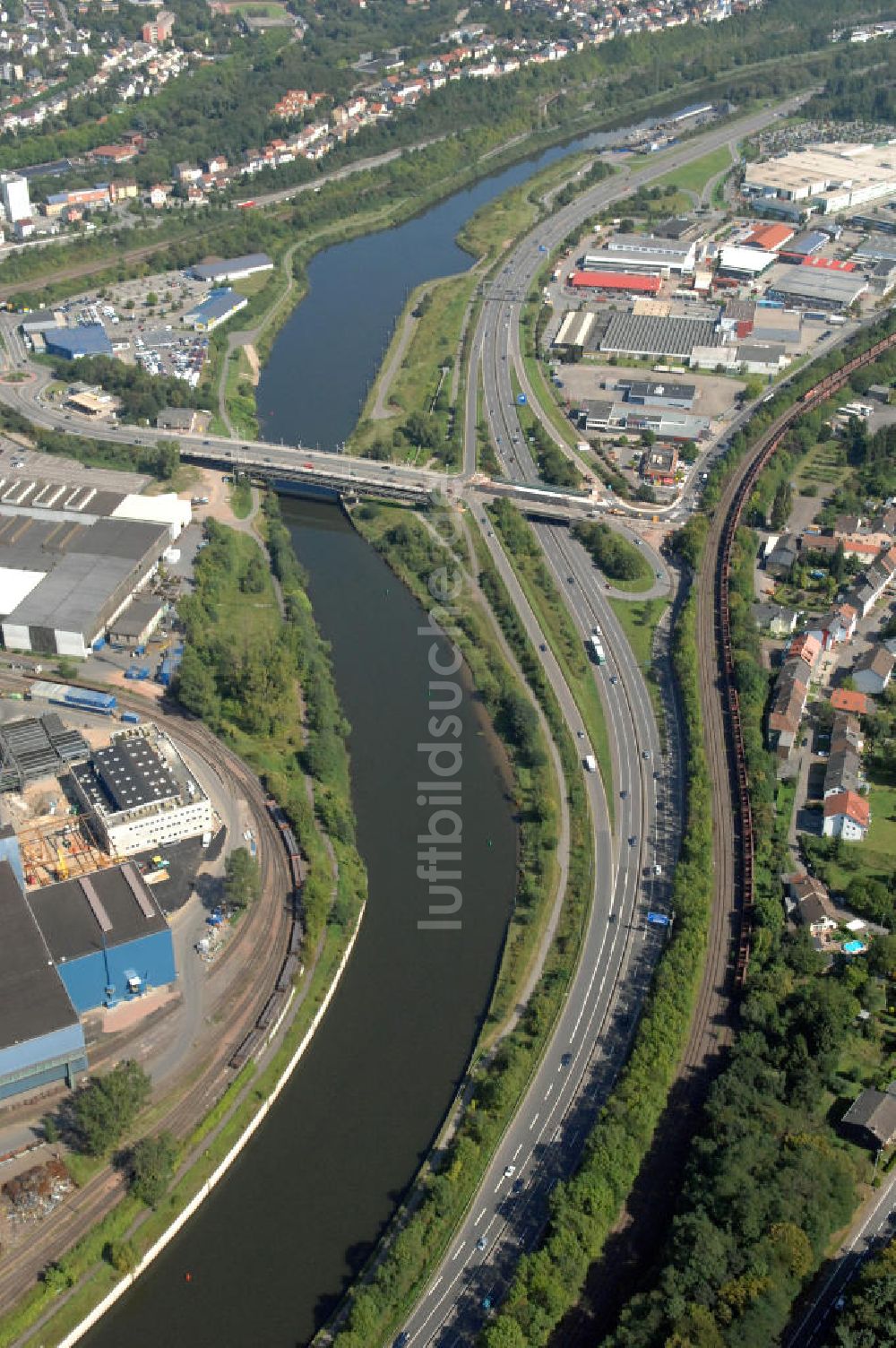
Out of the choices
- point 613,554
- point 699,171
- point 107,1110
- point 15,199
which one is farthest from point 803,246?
point 107,1110

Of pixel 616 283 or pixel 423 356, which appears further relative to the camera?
pixel 616 283

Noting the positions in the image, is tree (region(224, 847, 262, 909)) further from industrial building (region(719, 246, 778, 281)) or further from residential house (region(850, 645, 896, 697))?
industrial building (region(719, 246, 778, 281))

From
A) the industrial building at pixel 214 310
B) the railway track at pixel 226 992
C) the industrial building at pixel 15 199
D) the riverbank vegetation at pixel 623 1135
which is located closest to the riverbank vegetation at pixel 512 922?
the riverbank vegetation at pixel 623 1135

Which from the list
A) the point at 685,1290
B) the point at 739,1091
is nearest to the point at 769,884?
the point at 739,1091

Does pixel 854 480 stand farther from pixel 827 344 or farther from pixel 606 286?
pixel 606 286

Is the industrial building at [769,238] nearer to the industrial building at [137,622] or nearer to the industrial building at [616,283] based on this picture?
the industrial building at [616,283]

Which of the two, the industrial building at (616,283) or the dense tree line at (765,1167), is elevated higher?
the industrial building at (616,283)

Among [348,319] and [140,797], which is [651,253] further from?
[140,797]

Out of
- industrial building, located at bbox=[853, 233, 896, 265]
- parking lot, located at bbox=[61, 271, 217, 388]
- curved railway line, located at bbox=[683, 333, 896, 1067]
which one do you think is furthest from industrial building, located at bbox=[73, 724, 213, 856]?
industrial building, located at bbox=[853, 233, 896, 265]
